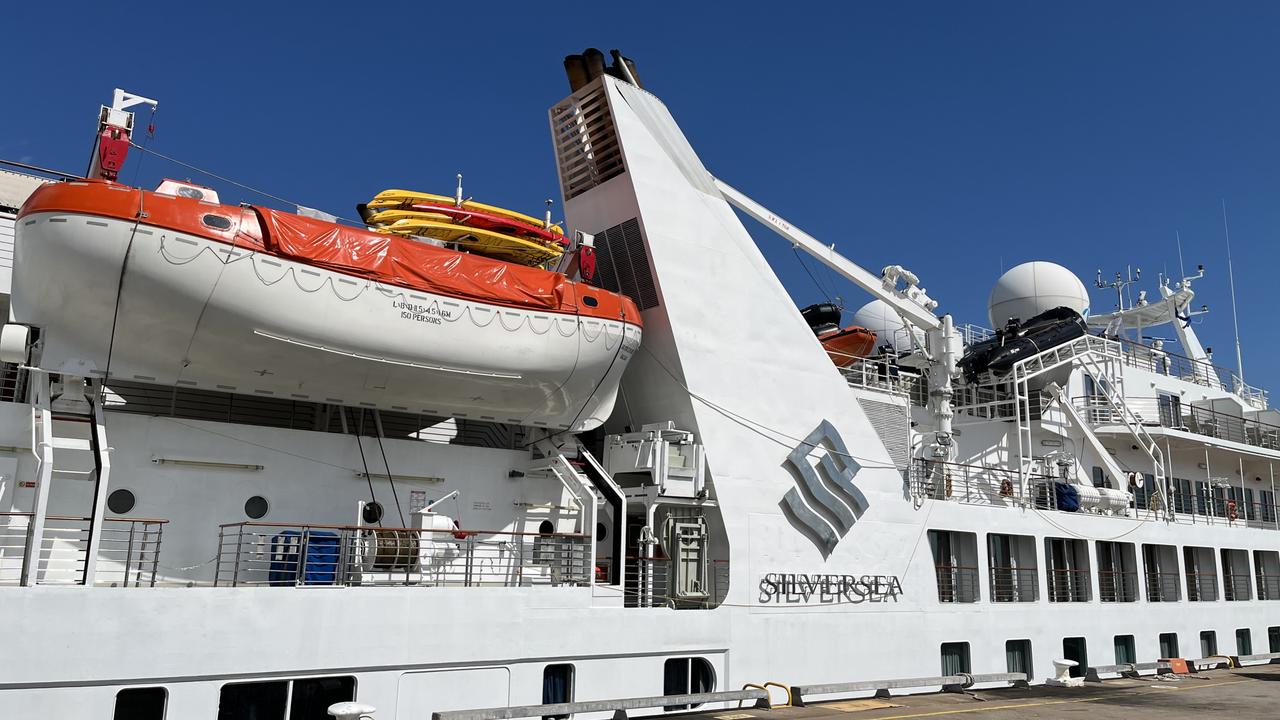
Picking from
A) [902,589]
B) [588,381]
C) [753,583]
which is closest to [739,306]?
[588,381]

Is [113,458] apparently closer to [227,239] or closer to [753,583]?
[227,239]

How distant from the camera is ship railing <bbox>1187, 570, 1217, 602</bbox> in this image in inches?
1008

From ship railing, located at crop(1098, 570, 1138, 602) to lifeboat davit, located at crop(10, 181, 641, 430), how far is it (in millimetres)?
14926

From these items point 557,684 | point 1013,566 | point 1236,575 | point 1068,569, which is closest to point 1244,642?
point 1236,575

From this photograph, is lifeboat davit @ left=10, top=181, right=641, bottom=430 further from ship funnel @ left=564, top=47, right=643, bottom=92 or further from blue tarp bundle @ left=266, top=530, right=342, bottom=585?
ship funnel @ left=564, top=47, right=643, bottom=92

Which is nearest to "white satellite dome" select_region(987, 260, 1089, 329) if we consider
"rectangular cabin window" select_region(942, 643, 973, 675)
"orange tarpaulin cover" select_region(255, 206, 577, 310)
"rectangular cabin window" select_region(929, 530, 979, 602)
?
"rectangular cabin window" select_region(929, 530, 979, 602)

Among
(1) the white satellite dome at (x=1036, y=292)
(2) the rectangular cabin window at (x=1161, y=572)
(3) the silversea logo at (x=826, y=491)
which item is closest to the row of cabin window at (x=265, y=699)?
(3) the silversea logo at (x=826, y=491)

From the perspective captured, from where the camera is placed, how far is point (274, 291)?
12.1 metres

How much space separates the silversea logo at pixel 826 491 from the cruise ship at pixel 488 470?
55 millimetres

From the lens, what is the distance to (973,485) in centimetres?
2133

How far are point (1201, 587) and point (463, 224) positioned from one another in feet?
73.4

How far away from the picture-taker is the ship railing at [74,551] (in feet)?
38.3

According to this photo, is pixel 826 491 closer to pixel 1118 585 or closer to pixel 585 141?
pixel 585 141

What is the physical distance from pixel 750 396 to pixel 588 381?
9.94 feet
